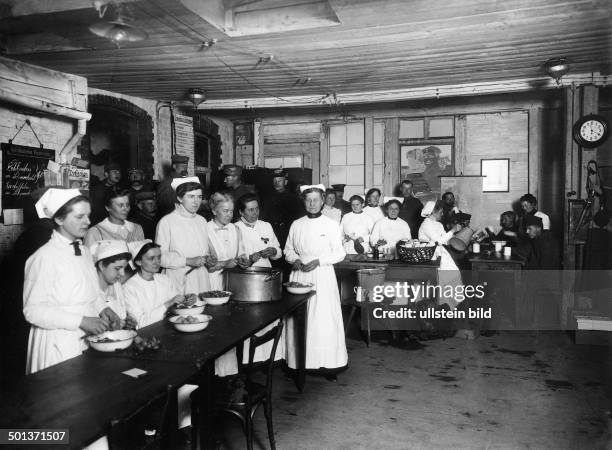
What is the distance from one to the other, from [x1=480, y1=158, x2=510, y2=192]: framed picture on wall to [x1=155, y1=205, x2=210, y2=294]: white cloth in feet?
24.0

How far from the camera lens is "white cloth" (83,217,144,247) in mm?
4973

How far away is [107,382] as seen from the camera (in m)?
2.68

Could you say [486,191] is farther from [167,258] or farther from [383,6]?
[167,258]

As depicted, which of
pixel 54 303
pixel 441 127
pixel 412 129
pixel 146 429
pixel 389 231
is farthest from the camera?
pixel 412 129

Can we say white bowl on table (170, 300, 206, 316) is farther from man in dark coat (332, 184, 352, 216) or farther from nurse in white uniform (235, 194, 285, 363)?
man in dark coat (332, 184, 352, 216)

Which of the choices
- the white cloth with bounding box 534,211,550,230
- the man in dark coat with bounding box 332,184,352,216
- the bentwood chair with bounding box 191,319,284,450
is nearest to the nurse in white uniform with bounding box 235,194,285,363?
the bentwood chair with bounding box 191,319,284,450

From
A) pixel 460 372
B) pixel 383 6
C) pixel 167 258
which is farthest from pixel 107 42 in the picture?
pixel 460 372

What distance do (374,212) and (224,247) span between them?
180 inches

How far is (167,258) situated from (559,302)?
20.8ft

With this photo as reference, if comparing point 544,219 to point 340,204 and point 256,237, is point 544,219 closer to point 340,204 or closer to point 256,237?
point 340,204

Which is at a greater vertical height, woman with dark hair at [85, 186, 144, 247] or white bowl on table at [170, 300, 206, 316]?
woman with dark hair at [85, 186, 144, 247]

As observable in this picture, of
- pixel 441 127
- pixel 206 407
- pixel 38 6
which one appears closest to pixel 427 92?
pixel 441 127

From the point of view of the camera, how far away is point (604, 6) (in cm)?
461

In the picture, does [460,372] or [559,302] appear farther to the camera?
[559,302]
